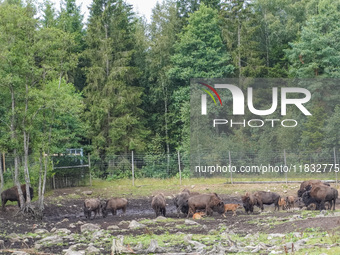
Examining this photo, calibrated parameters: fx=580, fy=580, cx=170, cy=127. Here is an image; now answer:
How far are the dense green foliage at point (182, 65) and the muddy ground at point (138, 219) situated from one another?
964 centimetres

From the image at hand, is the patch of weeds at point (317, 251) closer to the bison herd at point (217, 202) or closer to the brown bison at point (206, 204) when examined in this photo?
the bison herd at point (217, 202)

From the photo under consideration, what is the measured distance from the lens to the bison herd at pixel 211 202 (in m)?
24.8

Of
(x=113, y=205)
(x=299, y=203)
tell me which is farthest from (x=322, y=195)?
(x=113, y=205)

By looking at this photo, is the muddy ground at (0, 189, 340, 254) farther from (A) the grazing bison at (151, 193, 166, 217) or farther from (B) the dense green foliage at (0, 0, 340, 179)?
(B) the dense green foliage at (0, 0, 340, 179)

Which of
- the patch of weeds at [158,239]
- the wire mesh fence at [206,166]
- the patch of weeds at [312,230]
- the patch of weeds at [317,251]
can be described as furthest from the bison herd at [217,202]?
the patch of weeds at [317,251]

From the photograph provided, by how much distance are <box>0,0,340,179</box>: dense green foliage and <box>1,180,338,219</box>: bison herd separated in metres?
11.9

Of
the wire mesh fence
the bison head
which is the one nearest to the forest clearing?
the bison head

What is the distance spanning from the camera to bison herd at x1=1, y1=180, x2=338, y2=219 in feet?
Answer: 81.4

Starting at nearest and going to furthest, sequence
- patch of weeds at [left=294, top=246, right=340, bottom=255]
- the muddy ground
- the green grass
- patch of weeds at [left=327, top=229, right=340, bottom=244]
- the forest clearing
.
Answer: patch of weeds at [left=294, top=246, right=340, bottom=255] → patch of weeds at [left=327, top=229, right=340, bottom=244] → the forest clearing → the muddy ground → the green grass

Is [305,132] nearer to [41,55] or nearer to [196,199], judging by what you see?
[196,199]

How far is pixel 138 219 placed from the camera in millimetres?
24203

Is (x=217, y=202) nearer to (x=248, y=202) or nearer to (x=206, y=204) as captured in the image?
(x=206, y=204)

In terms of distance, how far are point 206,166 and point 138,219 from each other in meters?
17.6

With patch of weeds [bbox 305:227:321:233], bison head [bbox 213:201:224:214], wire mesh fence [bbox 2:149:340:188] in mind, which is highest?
wire mesh fence [bbox 2:149:340:188]
